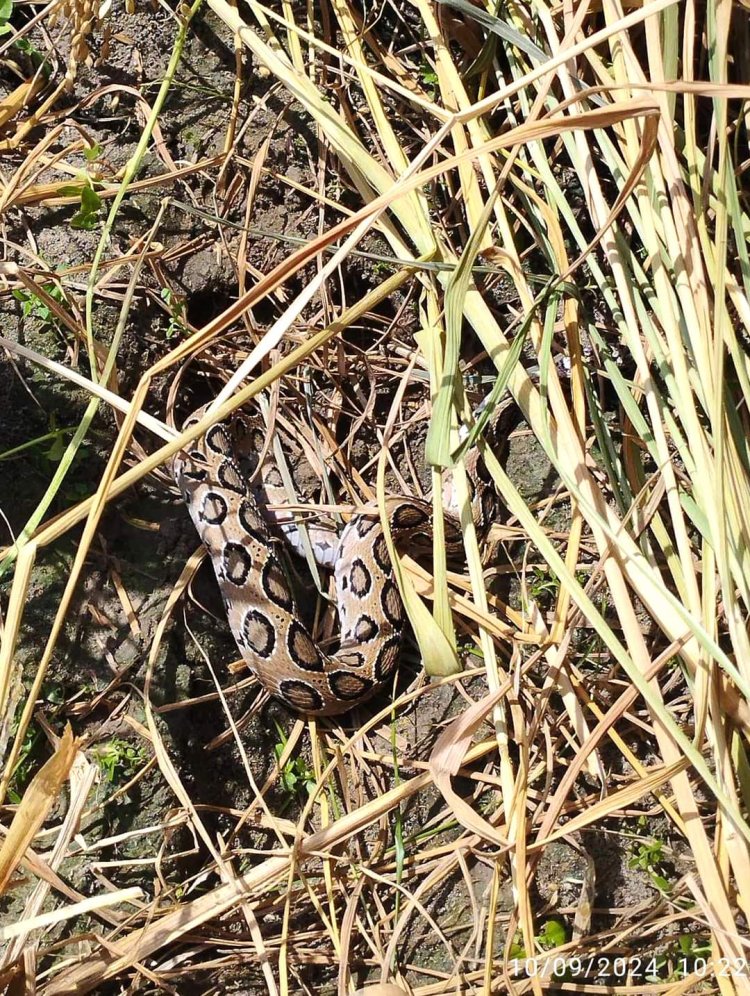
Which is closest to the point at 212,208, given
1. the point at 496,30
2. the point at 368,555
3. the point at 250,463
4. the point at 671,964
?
the point at 250,463

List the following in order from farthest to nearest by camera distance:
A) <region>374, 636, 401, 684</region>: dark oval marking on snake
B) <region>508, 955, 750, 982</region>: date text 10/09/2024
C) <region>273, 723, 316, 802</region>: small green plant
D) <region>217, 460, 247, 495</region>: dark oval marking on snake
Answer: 1. <region>217, 460, 247, 495</region>: dark oval marking on snake
2. <region>374, 636, 401, 684</region>: dark oval marking on snake
3. <region>273, 723, 316, 802</region>: small green plant
4. <region>508, 955, 750, 982</region>: date text 10/09/2024

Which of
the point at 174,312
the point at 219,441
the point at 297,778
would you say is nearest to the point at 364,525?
the point at 219,441

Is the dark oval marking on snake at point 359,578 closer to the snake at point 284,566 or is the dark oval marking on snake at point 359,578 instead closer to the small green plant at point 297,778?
the snake at point 284,566

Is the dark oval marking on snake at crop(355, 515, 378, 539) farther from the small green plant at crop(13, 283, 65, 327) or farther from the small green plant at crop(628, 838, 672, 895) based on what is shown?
the small green plant at crop(628, 838, 672, 895)

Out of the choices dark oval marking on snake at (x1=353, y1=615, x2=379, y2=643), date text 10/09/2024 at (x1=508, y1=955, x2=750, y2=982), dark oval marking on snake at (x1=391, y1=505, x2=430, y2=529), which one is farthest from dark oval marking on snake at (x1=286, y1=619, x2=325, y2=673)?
date text 10/09/2024 at (x1=508, y1=955, x2=750, y2=982)

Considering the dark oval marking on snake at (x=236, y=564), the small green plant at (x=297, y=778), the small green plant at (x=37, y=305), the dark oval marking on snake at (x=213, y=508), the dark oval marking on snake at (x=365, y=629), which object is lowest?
the small green plant at (x=297, y=778)

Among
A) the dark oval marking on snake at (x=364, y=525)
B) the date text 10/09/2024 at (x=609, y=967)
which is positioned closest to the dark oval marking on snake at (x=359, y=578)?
the dark oval marking on snake at (x=364, y=525)

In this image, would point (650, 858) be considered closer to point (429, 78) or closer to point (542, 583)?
point (542, 583)
